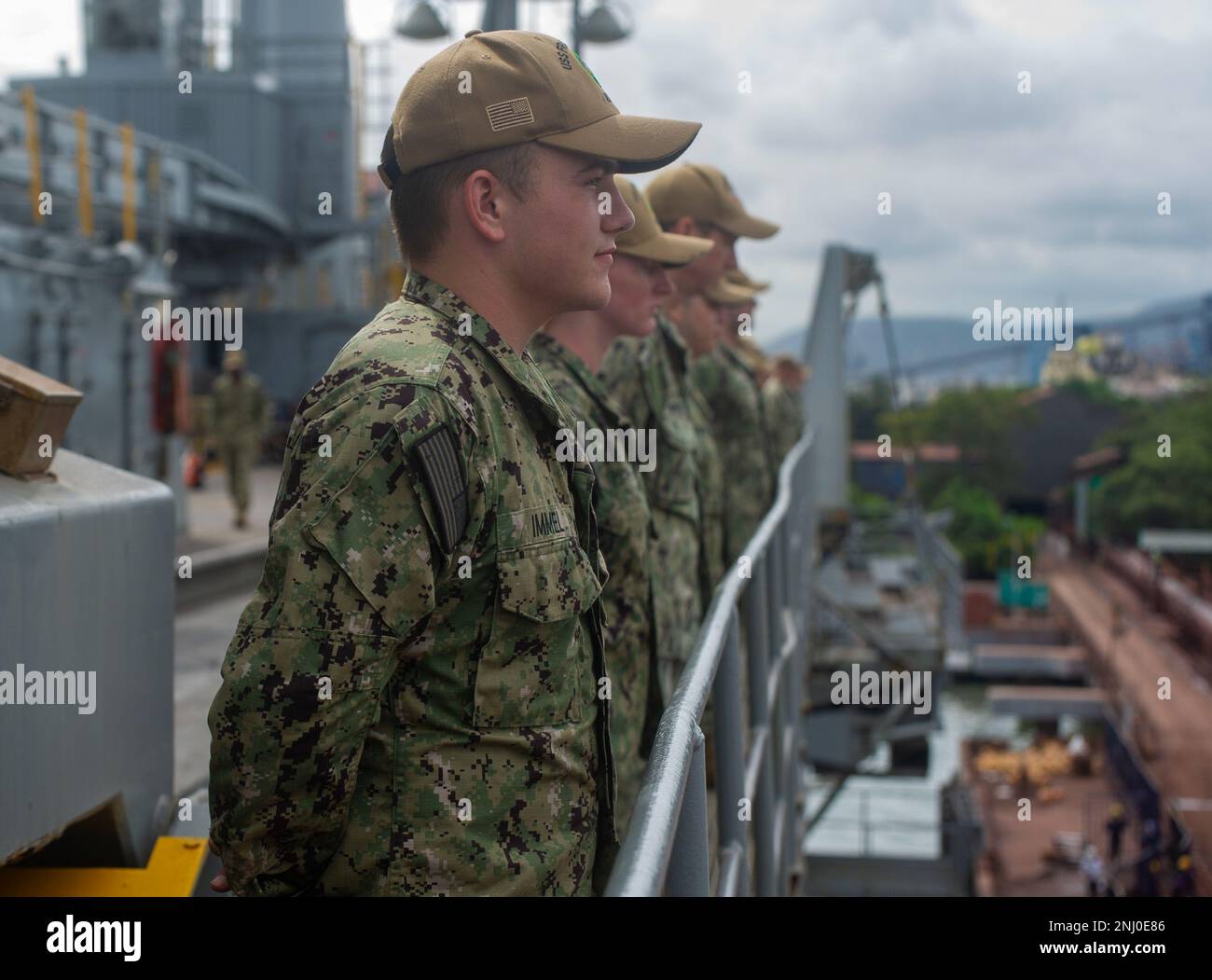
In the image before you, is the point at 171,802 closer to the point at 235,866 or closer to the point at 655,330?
the point at 235,866

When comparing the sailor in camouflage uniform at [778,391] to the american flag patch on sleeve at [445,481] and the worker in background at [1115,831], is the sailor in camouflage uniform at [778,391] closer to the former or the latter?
the american flag patch on sleeve at [445,481]

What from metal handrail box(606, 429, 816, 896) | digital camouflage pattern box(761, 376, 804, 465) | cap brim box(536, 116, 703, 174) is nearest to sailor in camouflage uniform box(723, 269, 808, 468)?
digital camouflage pattern box(761, 376, 804, 465)

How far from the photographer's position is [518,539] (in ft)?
5.08

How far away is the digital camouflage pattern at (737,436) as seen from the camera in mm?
5629

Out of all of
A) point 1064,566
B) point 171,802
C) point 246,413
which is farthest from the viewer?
point 1064,566

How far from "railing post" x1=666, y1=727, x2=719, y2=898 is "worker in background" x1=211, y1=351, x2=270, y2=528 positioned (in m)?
9.37

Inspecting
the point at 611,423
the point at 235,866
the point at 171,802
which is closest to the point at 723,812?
the point at 611,423

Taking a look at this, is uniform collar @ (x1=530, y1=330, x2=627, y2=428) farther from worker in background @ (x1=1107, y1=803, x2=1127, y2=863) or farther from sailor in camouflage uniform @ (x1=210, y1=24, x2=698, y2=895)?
worker in background @ (x1=1107, y1=803, x2=1127, y2=863)

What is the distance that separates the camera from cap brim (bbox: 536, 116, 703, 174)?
1690 mm

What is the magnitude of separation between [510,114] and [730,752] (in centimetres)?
126

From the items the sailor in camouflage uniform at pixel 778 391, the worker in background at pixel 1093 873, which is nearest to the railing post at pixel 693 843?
the sailor in camouflage uniform at pixel 778 391

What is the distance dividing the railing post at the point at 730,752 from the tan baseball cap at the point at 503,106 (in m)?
0.96

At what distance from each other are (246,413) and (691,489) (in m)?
8.16
